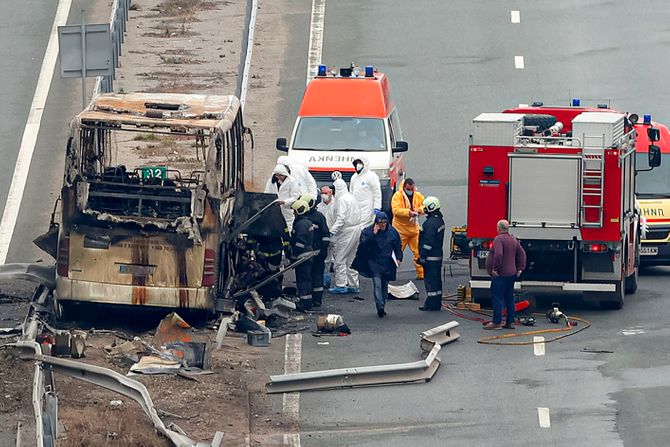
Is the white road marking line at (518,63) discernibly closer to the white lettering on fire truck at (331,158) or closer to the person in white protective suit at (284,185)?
the white lettering on fire truck at (331,158)

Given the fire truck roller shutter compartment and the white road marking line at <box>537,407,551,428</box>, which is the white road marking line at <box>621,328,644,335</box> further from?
the white road marking line at <box>537,407,551,428</box>

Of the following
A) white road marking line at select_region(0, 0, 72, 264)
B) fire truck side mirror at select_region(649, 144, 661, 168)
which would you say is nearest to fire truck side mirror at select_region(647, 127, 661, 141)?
fire truck side mirror at select_region(649, 144, 661, 168)

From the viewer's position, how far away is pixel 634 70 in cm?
3541

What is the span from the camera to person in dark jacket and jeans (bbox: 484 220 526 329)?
68.5ft

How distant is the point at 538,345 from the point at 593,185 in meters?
2.72

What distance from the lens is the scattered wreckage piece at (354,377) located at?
17.7m

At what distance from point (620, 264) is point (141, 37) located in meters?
16.7

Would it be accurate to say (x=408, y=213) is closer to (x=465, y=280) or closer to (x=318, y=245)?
(x=465, y=280)

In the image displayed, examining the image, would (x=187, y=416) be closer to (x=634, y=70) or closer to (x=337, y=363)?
(x=337, y=363)

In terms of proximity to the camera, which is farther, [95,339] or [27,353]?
[95,339]

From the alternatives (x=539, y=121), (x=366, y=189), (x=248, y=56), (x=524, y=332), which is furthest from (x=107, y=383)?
(x=248, y=56)

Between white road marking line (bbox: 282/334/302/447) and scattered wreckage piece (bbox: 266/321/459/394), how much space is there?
0.16 metres

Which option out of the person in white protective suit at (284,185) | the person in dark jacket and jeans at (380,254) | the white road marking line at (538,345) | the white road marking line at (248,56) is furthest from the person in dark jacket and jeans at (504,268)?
the white road marking line at (248,56)

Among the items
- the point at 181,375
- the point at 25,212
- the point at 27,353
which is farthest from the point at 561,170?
the point at 25,212
